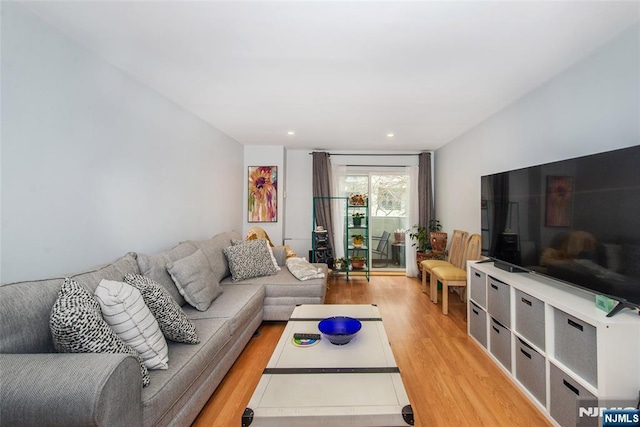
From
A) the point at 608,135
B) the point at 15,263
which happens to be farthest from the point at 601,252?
the point at 15,263

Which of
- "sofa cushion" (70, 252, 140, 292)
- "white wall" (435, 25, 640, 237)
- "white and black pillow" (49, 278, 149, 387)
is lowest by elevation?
"white and black pillow" (49, 278, 149, 387)

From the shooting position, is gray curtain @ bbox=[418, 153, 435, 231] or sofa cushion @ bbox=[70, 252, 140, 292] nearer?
sofa cushion @ bbox=[70, 252, 140, 292]

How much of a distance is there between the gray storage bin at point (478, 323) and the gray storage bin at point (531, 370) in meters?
0.44

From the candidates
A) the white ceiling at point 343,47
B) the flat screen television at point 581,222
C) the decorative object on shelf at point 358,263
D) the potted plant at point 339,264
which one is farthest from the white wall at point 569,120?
the potted plant at point 339,264

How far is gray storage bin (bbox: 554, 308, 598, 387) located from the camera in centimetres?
126

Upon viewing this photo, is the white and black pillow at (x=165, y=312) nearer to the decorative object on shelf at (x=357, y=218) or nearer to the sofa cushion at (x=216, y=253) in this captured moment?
the sofa cushion at (x=216, y=253)

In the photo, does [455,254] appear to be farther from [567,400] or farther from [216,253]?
[216,253]

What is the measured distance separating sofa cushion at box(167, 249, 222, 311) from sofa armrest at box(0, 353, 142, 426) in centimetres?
110

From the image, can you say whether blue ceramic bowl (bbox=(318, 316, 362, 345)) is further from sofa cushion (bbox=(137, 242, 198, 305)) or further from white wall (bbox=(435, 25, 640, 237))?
white wall (bbox=(435, 25, 640, 237))

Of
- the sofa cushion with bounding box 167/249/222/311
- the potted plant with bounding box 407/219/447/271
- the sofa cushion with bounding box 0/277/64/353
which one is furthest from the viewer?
the potted plant with bounding box 407/219/447/271

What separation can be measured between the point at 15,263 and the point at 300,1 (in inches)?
79.7

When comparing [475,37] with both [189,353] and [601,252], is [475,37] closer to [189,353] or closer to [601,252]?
[601,252]

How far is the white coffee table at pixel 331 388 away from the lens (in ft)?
3.31

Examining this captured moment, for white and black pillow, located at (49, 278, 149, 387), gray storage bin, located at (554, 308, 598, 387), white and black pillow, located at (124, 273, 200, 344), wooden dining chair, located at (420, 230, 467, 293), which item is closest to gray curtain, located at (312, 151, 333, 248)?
wooden dining chair, located at (420, 230, 467, 293)
